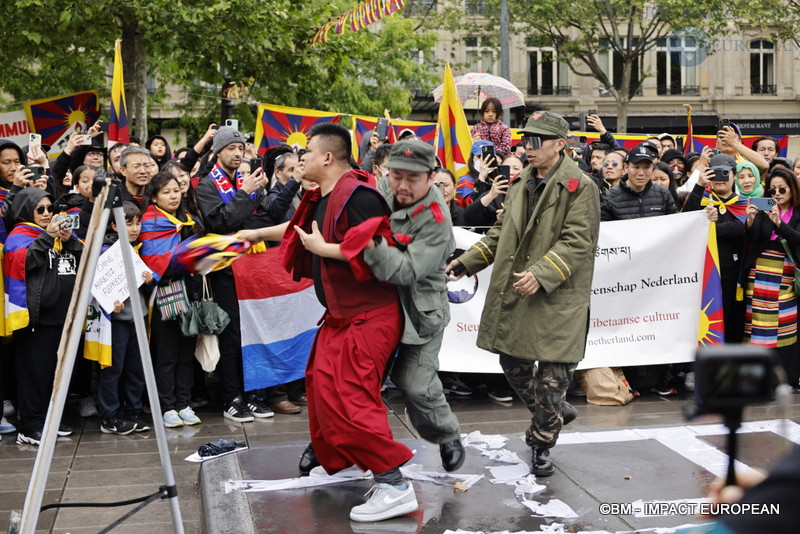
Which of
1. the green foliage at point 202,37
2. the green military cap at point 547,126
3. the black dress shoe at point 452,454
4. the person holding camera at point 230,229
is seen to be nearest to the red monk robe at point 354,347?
the black dress shoe at point 452,454

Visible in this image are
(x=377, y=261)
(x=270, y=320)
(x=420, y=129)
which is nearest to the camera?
(x=377, y=261)

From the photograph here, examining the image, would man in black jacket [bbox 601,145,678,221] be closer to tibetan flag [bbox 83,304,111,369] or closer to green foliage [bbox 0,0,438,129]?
tibetan flag [bbox 83,304,111,369]

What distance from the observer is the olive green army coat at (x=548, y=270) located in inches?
213

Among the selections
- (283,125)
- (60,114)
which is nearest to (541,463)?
(283,125)

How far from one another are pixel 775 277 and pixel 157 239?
4.94m

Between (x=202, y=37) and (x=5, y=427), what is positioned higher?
(x=202, y=37)

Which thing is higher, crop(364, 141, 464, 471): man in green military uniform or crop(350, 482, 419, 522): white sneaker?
crop(364, 141, 464, 471): man in green military uniform

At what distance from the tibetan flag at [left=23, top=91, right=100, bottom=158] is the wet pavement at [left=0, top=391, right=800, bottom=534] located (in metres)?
6.32

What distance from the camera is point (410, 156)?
486 cm

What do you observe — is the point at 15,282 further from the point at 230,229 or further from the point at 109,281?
the point at 230,229

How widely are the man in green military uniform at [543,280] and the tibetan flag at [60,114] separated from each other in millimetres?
8440

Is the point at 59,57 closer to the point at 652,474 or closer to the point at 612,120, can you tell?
the point at 652,474

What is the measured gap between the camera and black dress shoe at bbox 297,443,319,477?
5398 mm

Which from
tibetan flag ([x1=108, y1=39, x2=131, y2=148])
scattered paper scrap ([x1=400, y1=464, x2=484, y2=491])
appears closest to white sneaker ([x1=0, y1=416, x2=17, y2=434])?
tibetan flag ([x1=108, y1=39, x2=131, y2=148])
